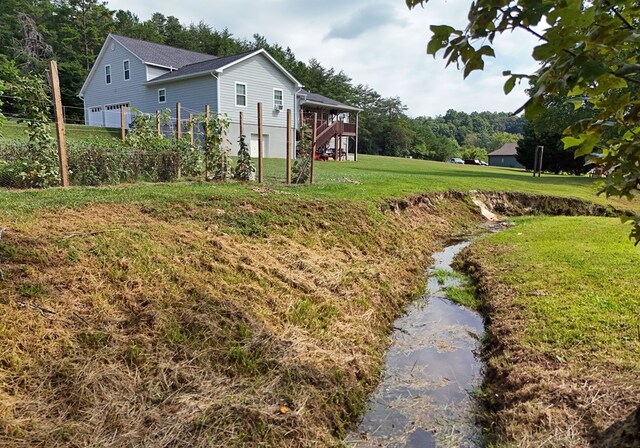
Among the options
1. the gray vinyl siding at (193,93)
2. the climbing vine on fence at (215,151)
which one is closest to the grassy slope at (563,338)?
the climbing vine on fence at (215,151)

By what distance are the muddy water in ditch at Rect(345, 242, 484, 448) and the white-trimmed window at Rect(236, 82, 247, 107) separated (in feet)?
62.9

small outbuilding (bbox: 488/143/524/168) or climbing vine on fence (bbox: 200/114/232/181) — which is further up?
small outbuilding (bbox: 488/143/524/168)

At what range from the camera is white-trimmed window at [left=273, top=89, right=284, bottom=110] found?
24.6 metres

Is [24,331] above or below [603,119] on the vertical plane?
below

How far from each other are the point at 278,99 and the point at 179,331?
22743 mm

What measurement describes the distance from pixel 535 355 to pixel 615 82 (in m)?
3.24

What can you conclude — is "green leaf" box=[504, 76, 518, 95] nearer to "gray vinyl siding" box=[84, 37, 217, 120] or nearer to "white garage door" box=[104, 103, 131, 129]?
"gray vinyl siding" box=[84, 37, 217, 120]

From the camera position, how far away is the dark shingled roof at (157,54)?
24758 millimetres

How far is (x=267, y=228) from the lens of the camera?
643 centimetres

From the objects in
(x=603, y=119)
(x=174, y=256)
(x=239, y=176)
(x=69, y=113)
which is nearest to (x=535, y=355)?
(x=603, y=119)

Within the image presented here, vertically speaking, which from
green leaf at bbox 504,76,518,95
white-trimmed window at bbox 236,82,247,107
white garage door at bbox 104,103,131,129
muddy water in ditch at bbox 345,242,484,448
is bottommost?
muddy water in ditch at bbox 345,242,484,448


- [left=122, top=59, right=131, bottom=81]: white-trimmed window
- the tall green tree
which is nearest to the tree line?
[left=122, top=59, right=131, bottom=81]: white-trimmed window

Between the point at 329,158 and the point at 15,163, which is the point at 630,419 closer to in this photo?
the point at 15,163

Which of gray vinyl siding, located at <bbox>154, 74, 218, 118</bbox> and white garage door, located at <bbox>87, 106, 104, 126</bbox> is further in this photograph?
white garage door, located at <bbox>87, 106, 104, 126</bbox>
